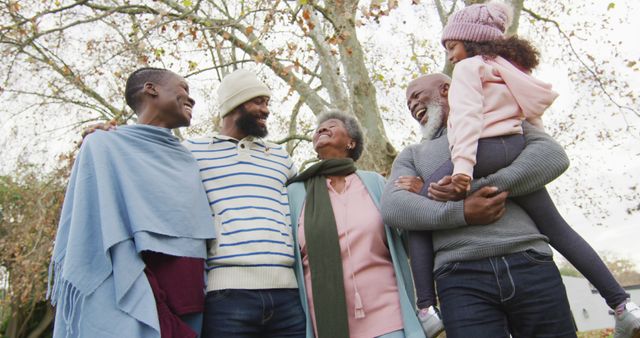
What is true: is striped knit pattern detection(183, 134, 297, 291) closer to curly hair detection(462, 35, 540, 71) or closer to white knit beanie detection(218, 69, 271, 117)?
white knit beanie detection(218, 69, 271, 117)

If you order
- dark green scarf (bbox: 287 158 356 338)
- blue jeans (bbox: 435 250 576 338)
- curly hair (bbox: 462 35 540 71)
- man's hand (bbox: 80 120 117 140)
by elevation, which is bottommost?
blue jeans (bbox: 435 250 576 338)

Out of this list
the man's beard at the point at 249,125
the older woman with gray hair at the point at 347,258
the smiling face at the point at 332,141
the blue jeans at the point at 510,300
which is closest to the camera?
the blue jeans at the point at 510,300

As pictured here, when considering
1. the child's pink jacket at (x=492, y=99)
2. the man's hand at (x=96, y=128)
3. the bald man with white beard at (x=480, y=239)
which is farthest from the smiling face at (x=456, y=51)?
the man's hand at (x=96, y=128)

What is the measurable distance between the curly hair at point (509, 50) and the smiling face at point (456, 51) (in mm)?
18

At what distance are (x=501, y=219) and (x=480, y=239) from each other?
0.15m

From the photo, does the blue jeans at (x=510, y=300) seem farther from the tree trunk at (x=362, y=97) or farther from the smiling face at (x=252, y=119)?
the tree trunk at (x=362, y=97)

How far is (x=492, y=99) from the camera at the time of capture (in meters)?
2.32

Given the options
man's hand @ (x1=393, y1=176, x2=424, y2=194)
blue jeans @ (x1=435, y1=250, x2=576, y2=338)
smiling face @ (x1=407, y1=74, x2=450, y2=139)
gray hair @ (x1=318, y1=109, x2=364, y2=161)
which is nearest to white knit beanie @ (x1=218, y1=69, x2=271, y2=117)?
gray hair @ (x1=318, y1=109, x2=364, y2=161)

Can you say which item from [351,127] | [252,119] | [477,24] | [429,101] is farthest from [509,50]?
[252,119]

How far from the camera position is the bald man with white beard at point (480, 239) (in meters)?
2.05

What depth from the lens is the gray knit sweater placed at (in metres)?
2.14

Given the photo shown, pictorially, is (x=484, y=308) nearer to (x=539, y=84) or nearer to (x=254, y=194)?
(x=539, y=84)

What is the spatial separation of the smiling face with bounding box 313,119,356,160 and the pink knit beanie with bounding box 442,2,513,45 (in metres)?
0.95

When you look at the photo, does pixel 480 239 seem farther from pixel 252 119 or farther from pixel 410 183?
pixel 252 119
